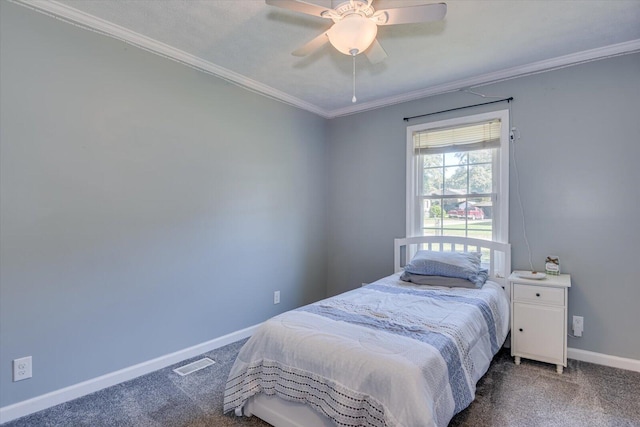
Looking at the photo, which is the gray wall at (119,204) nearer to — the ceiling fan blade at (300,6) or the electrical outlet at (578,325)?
the ceiling fan blade at (300,6)

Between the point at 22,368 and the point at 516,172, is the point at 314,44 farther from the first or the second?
the point at 22,368

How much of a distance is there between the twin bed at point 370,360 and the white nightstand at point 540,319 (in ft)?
0.78

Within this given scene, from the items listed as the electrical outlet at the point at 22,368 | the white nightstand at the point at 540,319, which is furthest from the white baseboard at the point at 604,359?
the electrical outlet at the point at 22,368

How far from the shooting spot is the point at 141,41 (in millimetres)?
2451

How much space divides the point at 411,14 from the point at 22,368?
3.04m

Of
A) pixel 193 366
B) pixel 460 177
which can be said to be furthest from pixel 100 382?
pixel 460 177

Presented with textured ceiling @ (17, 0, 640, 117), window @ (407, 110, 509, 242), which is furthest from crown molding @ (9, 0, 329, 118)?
window @ (407, 110, 509, 242)

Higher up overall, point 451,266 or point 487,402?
point 451,266

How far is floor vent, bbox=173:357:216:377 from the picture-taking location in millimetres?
2559

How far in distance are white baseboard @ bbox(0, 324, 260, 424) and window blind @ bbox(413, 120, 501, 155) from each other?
9.15ft

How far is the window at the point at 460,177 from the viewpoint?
10.1 ft

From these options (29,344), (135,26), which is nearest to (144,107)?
(135,26)

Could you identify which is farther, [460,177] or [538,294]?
[460,177]

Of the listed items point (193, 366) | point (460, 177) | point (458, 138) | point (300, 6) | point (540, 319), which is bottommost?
point (193, 366)
